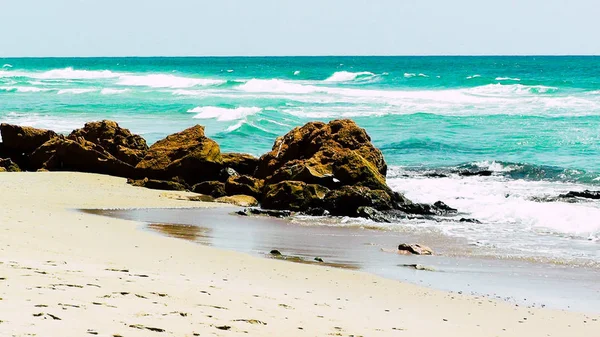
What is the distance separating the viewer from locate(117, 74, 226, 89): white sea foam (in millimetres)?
71562

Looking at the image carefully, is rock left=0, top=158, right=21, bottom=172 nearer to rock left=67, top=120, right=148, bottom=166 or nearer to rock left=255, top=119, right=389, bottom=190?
rock left=67, top=120, right=148, bottom=166

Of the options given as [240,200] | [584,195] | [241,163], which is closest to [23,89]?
[241,163]

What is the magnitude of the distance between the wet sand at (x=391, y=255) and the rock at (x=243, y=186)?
5.55 ft

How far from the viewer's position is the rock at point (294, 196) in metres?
15.6

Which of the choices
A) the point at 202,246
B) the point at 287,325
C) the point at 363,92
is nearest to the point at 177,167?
the point at 202,246

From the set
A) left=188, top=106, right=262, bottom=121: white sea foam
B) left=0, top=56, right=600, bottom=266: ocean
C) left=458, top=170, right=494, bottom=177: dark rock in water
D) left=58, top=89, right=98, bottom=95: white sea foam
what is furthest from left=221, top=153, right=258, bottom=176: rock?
left=58, top=89, right=98, bottom=95: white sea foam

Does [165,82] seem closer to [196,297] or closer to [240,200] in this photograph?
[240,200]

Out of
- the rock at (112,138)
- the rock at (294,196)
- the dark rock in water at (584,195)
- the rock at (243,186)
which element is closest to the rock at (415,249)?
the rock at (294,196)

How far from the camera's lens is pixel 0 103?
48719mm

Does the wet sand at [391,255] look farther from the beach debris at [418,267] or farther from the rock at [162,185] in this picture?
the rock at [162,185]

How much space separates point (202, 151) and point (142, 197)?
2.40 metres

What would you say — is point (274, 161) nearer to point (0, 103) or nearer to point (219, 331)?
point (219, 331)

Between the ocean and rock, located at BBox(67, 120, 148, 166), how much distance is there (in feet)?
21.5

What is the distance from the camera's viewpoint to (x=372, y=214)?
591 inches
